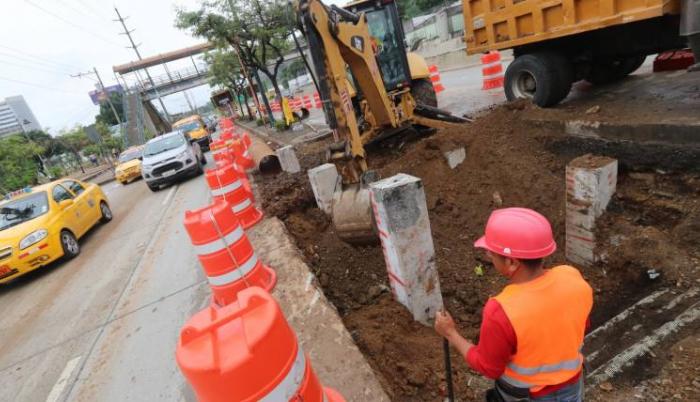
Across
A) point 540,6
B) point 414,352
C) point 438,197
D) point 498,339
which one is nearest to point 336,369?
point 414,352

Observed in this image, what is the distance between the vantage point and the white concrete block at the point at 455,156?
5875 mm

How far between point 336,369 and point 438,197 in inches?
128

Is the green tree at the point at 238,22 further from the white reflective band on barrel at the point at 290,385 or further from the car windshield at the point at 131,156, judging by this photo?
the white reflective band on barrel at the point at 290,385

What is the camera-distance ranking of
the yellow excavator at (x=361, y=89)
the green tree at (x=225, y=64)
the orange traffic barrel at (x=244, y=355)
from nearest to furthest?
1. the orange traffic barrel at (x=244, y=355)
2. the yellow excavator at (x=361, y=89)
3. the green tree at (x=225, y=64)

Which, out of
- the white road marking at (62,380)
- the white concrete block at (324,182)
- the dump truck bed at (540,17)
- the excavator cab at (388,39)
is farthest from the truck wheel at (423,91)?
the white road marking at (62,380)

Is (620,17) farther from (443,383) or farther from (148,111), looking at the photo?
(148,111)

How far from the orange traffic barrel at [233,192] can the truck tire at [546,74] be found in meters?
5.37

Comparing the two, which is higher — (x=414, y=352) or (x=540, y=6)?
(x=540, y=6)

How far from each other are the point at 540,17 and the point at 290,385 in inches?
261

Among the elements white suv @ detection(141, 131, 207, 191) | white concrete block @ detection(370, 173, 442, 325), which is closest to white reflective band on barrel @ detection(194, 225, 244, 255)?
white concrete block @ detection(370, 173, 442, 325)

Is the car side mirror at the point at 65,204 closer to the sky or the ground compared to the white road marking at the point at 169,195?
closer to the sky

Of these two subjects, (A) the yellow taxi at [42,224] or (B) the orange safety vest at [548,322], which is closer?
(B) the orange safety vest at [548,322]

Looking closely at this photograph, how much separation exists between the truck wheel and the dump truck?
1434mm

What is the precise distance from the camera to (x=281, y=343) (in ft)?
4.96
